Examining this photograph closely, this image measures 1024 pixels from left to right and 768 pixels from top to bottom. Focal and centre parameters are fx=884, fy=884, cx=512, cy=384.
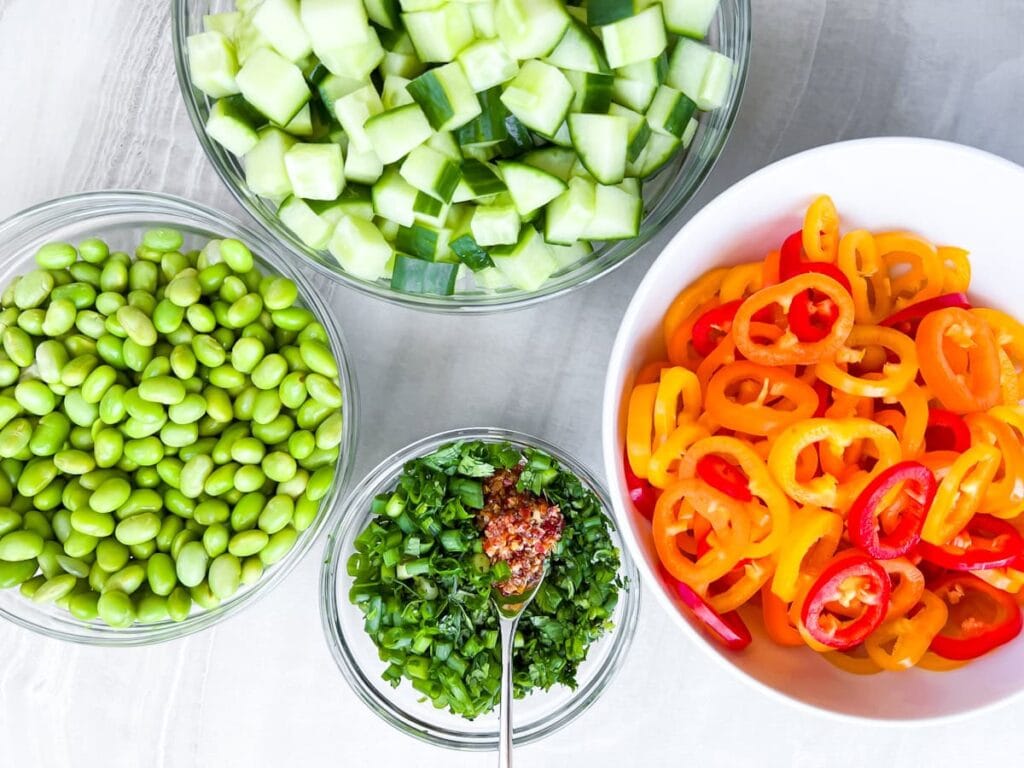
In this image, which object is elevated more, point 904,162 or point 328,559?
point 904,162

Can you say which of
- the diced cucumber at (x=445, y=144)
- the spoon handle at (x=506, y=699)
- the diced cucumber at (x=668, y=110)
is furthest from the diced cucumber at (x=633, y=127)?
the spoon handle at (x=506, y=699)

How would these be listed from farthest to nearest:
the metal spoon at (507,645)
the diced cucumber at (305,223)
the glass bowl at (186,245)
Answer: the glass bowl at (186,245) → the metal spoon at (507,645) → the diced cucumber at (305,223)

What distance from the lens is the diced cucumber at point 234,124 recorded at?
4.66 feet

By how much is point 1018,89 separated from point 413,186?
3.91 ft

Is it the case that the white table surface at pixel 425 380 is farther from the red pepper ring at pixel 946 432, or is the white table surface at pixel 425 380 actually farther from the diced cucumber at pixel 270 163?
the red pepper ring at pixel 946 432

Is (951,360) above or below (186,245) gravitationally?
below

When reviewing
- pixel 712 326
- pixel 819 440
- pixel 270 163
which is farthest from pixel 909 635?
pixel 270 163

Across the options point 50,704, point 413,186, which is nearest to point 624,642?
point 413,186

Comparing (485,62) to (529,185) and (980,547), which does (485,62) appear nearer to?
(529,185)

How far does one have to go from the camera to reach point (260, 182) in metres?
1.45

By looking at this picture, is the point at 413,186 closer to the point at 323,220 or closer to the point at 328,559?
the point at 323,220

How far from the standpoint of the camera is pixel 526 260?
142 cm

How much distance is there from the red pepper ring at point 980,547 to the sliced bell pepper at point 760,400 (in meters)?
0.32

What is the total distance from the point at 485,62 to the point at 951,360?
0.87m
